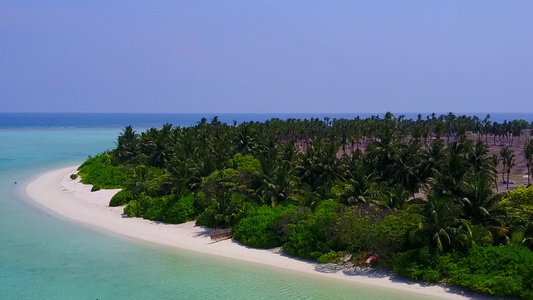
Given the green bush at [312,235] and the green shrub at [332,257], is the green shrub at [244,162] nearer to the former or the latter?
the green bush at [312,235]

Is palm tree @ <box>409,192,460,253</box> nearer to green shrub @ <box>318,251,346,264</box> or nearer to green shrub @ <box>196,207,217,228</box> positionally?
green shrub @ <box>318,251,346,264</box>

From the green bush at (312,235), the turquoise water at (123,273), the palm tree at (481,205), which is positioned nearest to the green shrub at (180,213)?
the turquoise water at (123,273)

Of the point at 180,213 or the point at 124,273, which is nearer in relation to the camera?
the point at 124,273

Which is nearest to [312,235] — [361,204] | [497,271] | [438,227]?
[361,204]

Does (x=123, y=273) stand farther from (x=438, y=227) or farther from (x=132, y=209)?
(x=438, y=227)

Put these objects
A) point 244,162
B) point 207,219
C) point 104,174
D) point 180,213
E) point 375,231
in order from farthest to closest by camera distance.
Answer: point 104,174, point 244,162, point 180,213, point 207,219, point 375,231
